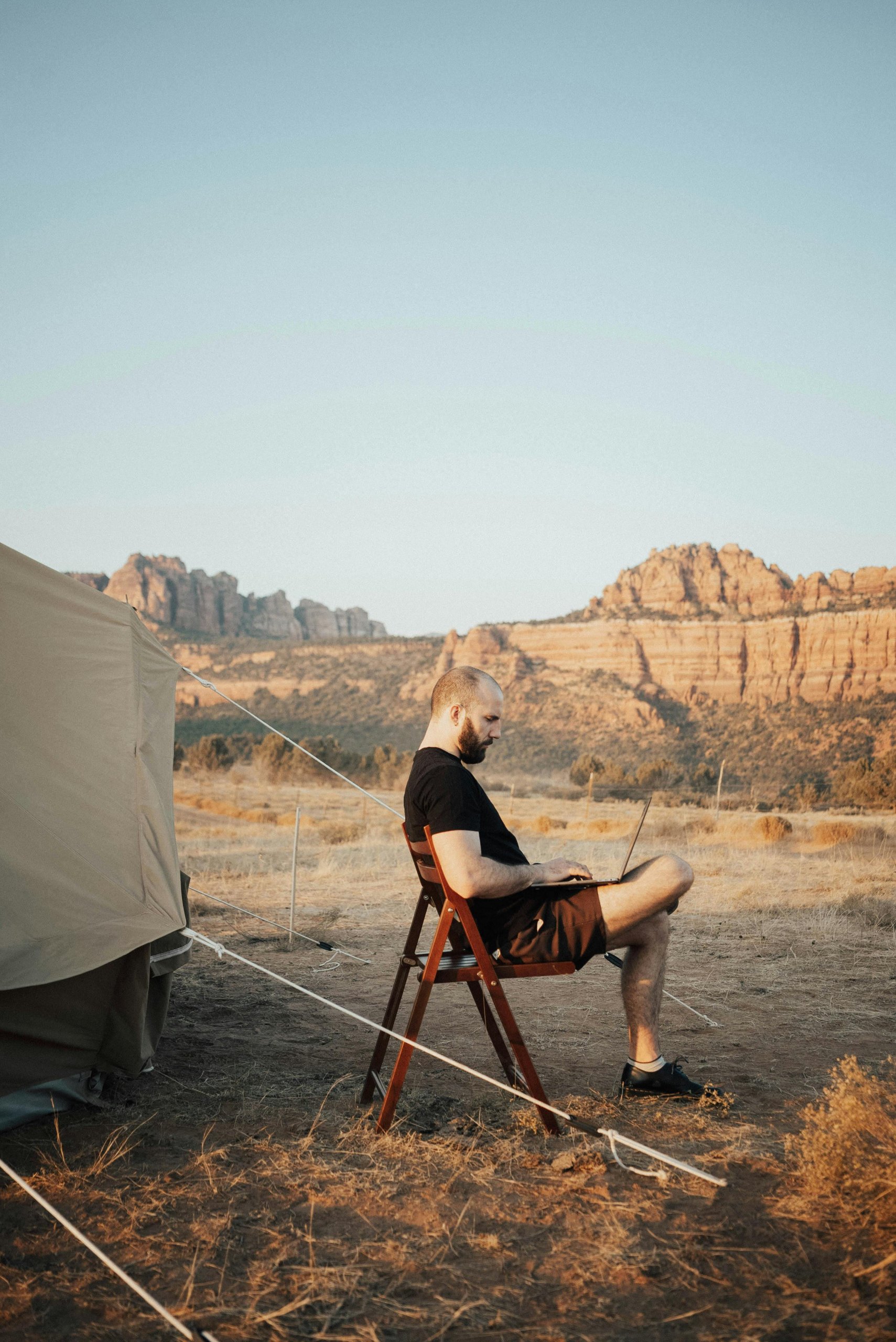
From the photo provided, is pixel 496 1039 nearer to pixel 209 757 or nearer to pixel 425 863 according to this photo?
pixel 425 863

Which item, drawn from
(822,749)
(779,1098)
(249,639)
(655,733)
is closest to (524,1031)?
(779,1098)

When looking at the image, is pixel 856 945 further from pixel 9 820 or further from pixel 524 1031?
pixel 9 820

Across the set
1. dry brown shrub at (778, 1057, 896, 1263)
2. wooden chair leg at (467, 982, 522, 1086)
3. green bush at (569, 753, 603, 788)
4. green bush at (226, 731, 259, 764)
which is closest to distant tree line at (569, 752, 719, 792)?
green bush at (569, 753, 603, 788)

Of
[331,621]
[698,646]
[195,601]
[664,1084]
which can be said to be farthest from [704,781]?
[331,621]

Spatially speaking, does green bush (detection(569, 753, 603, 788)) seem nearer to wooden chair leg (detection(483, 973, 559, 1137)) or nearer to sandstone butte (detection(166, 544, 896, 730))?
sandstone butte (detection(166, 544, 896, 730))

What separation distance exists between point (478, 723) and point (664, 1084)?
1.53 meters

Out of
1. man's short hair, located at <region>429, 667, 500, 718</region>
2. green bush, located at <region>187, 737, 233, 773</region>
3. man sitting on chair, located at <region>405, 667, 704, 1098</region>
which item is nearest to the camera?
man sitting on chair, located at <region>405, 667, 704, 1098</region>

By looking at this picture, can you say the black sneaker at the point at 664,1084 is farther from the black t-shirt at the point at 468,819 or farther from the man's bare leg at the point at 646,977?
the black t-shirt at the point at 468,819

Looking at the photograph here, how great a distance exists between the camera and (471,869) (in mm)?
3070

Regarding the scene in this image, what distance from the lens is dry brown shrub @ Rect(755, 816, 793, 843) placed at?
16172 millimetres

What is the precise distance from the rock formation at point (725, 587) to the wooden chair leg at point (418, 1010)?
175 ft

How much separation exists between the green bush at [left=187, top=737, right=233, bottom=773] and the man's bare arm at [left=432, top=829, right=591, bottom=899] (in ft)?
89.3

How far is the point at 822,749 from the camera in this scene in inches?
1522

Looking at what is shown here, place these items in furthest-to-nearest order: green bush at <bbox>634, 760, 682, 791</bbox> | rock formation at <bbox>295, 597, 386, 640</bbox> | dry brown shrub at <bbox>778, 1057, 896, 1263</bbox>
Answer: rock formation at <bbox>295, 597, 386, 640</bbox> → green bush at <bbox>634, 760, 682, 791</bbox> → dry brown shrub at <bbox>778, 1057, 896, 1263</bbox>
